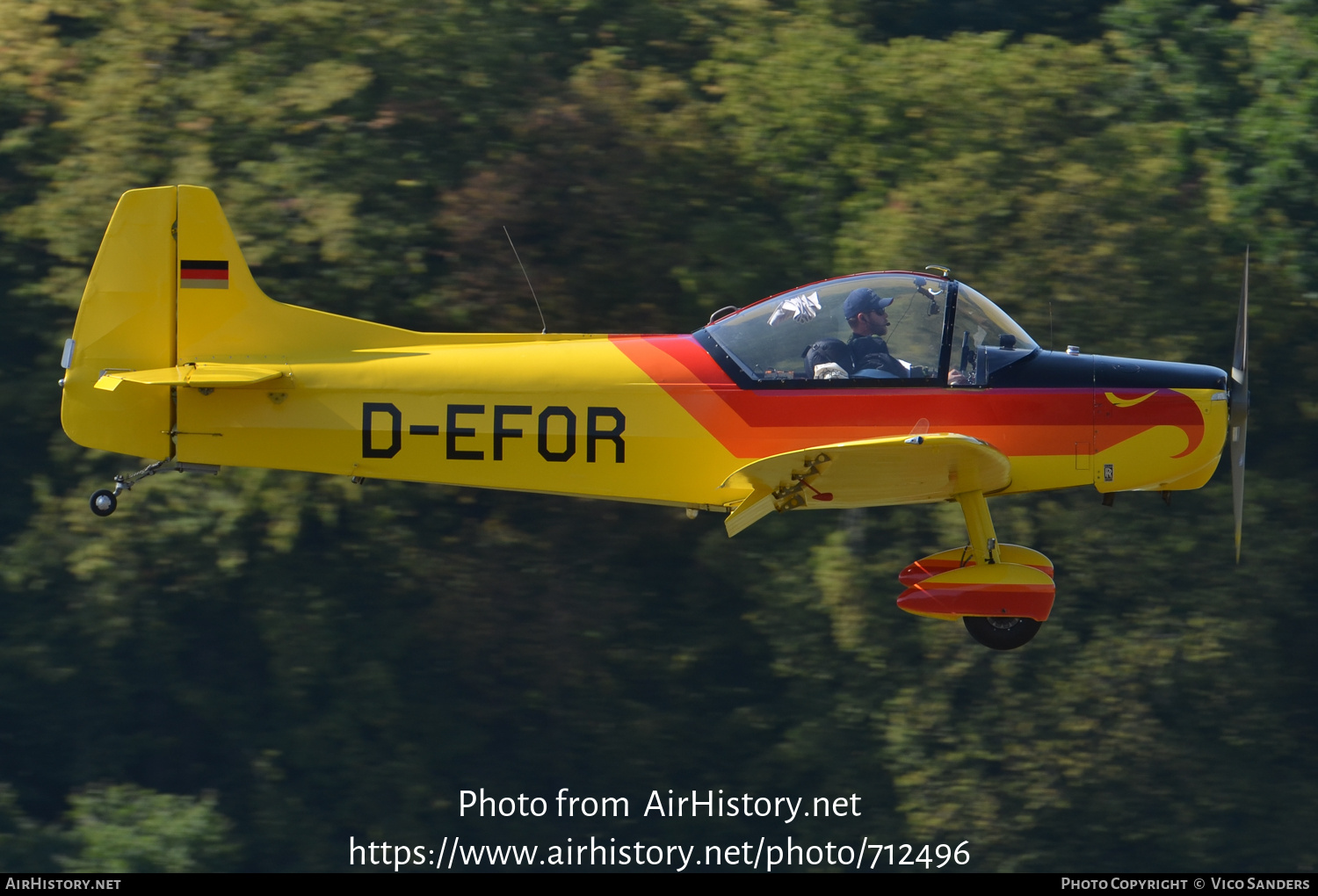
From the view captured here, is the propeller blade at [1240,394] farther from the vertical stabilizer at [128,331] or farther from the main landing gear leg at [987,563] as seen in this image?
the vertical stabilizer at [128,331]

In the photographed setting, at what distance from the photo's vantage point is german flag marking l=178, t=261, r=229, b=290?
8828 millimetres

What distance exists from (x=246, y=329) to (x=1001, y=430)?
4.42m

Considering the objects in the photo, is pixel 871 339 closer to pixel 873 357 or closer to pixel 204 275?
pixel 873 357

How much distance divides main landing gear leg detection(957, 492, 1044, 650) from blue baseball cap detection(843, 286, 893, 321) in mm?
1170

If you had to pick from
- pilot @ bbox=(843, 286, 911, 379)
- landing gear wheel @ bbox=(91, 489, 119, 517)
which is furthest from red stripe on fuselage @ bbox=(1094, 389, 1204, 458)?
landing gear wheel @ bbox=(91, 489, 119, 517)

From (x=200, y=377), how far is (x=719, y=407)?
2.91 m

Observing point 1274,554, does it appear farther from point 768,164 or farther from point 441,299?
point 441,299

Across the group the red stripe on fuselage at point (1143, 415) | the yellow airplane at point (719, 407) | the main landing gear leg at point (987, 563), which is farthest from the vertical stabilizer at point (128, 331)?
the red stripe on fuselage at point (1143, 415)

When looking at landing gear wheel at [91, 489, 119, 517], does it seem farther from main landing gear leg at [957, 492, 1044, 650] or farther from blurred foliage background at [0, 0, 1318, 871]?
main landing gear leg at [957, 492, 1044, 650]

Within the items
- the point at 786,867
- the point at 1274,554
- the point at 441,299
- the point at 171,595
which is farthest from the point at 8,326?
the point at 1274,554

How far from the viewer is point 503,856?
16.9 metres

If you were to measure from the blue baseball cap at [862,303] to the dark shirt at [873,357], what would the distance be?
0.13 m

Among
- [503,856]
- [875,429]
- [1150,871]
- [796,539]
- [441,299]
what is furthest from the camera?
[503,856]

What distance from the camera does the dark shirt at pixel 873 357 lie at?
820cm
